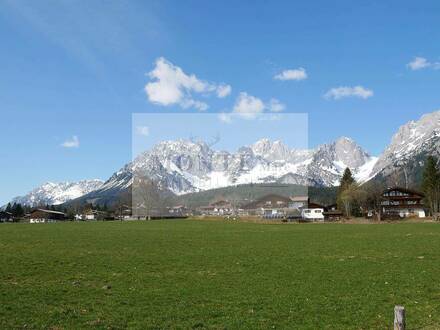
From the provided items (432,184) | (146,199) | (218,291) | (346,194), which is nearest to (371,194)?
(346,194)

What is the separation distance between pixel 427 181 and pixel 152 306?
126056mm

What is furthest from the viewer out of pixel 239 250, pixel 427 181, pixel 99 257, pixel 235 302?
pixel 427 181

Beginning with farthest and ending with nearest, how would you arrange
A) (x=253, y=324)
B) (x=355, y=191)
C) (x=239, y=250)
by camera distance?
(x=355, y=191)
(x=239, y=250)
(x=253, y=324)

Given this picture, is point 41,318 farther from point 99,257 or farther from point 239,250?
point 239,250

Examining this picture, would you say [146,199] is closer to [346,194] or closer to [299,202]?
[299,202]

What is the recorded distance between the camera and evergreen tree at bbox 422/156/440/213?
121 m

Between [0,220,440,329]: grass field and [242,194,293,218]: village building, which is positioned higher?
[242,194,293,218]: village building

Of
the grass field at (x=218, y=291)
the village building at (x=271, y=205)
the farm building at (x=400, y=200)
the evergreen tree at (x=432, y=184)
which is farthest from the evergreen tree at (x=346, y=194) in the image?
the grass field at (x=218, y=291)

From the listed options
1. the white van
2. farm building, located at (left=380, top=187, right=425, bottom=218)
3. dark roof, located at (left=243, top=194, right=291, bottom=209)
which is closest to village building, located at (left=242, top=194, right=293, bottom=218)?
dark roof, located at (left=243, top=194, right=291, bottom=209)

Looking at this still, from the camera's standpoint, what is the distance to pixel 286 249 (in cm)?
3791

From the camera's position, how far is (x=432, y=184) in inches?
4862

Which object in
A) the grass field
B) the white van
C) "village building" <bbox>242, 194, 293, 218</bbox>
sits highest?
"village building" <bbox>242, 194, 293, 218</bbox>

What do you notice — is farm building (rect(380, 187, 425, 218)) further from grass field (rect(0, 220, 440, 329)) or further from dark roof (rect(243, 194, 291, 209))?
grass field (rect(0, 220, 440, 329))

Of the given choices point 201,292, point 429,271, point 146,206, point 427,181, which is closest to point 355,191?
point 427,181
